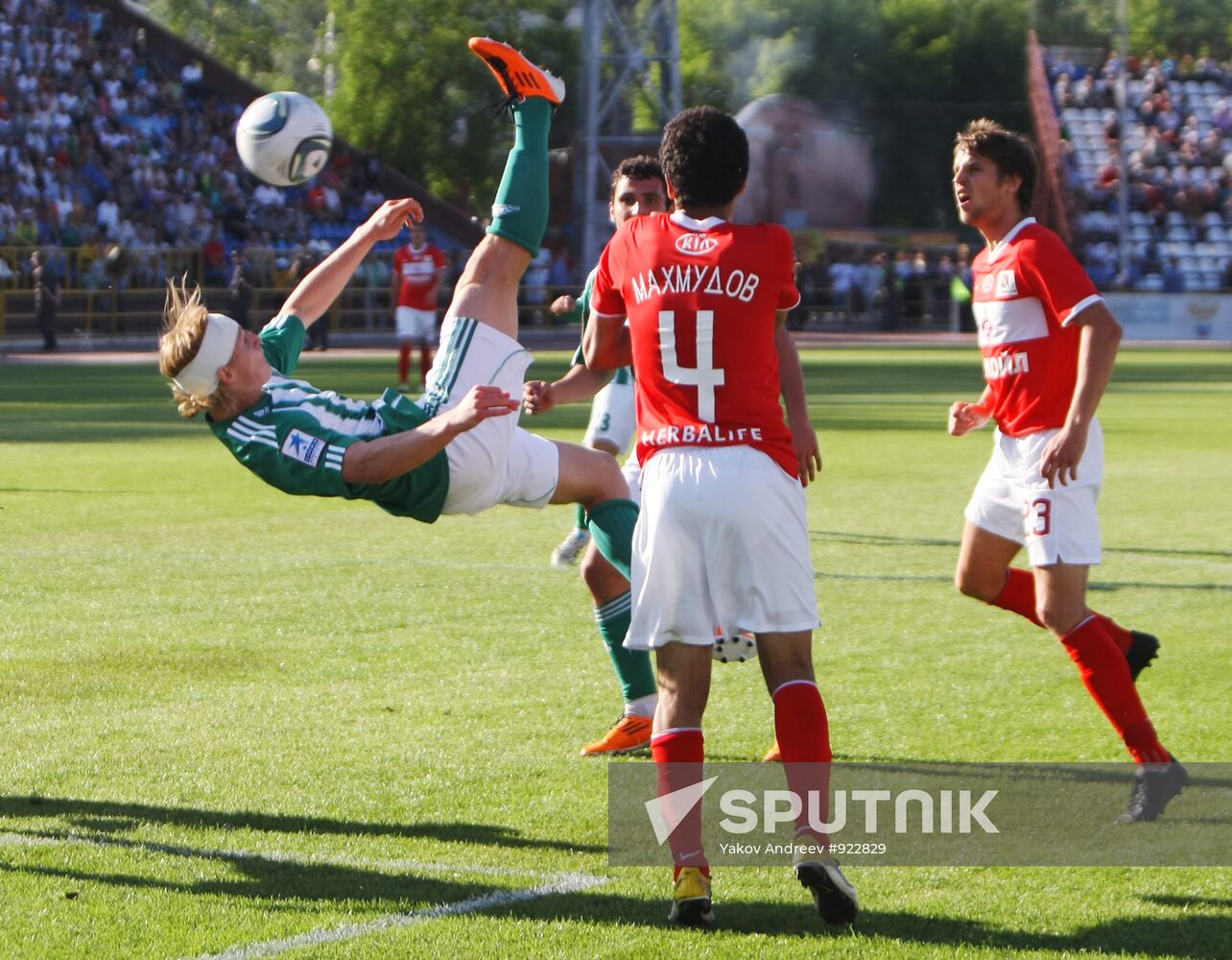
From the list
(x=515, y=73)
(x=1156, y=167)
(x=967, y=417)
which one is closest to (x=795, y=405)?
(x=967, y=417)

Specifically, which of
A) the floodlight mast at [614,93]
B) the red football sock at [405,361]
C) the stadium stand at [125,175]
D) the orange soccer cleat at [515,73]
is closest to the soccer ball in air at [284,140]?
the orange soccer cleat at [515,73]

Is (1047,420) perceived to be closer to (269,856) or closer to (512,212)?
(512,212)

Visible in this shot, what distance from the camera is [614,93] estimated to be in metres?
44.2

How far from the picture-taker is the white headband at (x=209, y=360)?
5312 millimetres

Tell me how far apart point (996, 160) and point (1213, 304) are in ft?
134

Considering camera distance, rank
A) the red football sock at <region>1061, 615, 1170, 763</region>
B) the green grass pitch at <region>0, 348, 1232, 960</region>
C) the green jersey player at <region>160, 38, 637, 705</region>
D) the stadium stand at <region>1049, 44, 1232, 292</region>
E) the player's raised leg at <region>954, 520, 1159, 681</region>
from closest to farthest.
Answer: the green grass pitch at <region>0, 348, 1232, 960</region>
the green jersey player at <region>160, 38, 637, 705</region>
the red football sock at <region>1061, 615, 1170, 763</region>
the player's raised leg at <region>954, 520, 1159, 681</region>
the stadium stand at <region>1049, 44, 1232, 292</region>

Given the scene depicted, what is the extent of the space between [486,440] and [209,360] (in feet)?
3.15

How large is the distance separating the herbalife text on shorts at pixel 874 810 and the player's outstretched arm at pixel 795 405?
3.55 ft

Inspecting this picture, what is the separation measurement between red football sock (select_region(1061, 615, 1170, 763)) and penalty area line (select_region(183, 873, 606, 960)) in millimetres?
1760

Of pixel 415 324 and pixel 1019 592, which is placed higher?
pixel 415 324

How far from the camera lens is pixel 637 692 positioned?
6520 millimetres

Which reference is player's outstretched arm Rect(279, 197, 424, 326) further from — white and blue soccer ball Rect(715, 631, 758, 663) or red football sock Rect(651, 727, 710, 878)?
red football sock Rect(651, 727, 710, 878)

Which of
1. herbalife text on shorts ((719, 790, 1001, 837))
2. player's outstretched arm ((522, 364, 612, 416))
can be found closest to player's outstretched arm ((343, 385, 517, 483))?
player's outstretched arm ((522, 364, 612, 416))

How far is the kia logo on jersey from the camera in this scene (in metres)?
4.69
